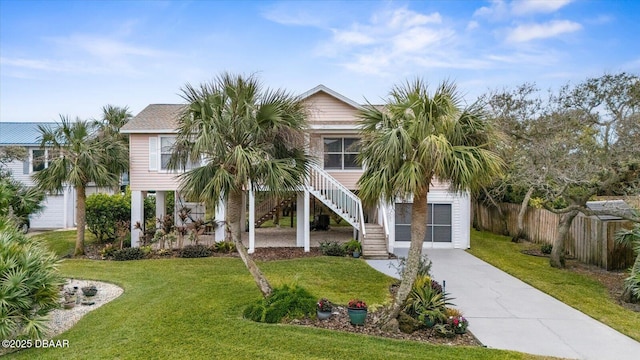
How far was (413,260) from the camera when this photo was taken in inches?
266

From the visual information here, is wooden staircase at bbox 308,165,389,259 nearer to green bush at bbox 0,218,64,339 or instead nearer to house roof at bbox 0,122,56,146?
green bush at bbox 0,218,64,339

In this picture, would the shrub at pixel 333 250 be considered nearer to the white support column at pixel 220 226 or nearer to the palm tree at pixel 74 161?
the white support column at pixel 220 226

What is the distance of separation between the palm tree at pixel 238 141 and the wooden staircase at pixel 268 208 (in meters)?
11.0

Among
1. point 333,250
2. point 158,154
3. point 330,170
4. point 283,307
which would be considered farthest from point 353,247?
point 158,154

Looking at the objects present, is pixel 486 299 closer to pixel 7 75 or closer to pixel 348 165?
pixel 348 165

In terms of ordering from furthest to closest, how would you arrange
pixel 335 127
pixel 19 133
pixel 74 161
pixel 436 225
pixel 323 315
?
pixel 19 133, pixel 436 225, pixel 335 127, pixel 74 161, pixel 323 315

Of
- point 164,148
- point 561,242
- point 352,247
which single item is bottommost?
point 352,247

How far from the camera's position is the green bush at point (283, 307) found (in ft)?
23.1

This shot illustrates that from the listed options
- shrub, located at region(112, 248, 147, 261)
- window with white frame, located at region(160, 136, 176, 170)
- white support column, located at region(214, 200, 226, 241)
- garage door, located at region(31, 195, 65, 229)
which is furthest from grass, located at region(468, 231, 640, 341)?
garage door, located at region(31, 195, 65, 229)

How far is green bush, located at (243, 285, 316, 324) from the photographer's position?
7.05m

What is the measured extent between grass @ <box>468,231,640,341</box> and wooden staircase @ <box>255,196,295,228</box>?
31.0 ft

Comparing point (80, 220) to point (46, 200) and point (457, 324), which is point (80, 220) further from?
point (457, 324)

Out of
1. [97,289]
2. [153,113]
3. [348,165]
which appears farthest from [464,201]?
[153,113]

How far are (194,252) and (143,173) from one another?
4670mm
